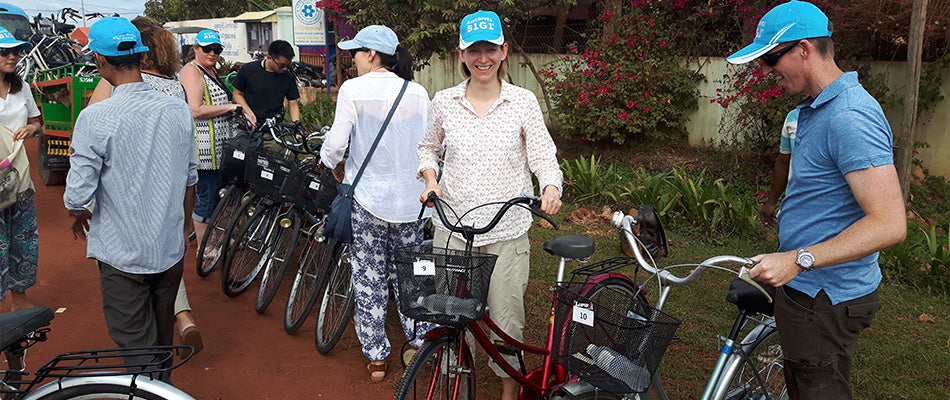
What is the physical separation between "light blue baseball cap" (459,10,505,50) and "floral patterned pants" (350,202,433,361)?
1.21 metres

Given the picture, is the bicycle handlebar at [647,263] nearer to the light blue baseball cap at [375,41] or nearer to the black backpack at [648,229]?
the black backpack at [648,229]

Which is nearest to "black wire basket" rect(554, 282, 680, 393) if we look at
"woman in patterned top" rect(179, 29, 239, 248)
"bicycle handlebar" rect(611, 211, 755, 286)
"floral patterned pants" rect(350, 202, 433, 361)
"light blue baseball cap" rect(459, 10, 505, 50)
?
"bicycle handlebar" rect(611, 211, 755, 286)

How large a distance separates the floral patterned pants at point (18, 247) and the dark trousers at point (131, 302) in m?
1.59

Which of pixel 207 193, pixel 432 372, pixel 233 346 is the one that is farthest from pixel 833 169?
pixel 207 193

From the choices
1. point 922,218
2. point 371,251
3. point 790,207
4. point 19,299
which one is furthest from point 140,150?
point 922,218

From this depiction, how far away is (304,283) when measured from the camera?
4.71 m

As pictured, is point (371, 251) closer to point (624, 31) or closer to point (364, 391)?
point (364, 391)

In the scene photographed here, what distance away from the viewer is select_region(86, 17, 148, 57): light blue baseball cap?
10.1ft

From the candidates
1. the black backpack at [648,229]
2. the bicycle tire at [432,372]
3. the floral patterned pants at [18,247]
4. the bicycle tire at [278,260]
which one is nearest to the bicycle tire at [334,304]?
the bicycle tire at [278,260]

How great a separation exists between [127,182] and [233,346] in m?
1.75

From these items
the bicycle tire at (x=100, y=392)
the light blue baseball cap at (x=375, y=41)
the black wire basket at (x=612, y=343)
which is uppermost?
the light blue baseball cap at (x=375, y=41)

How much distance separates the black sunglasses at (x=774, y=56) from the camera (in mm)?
2313

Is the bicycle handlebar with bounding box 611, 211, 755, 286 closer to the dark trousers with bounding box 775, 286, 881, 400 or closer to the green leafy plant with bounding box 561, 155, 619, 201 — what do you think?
the dark trousers with bounding box 775, 286, 881, 400

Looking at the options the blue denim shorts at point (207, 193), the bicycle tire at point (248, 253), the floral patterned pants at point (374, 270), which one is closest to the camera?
the floral patterned pants at point (374, 270)
